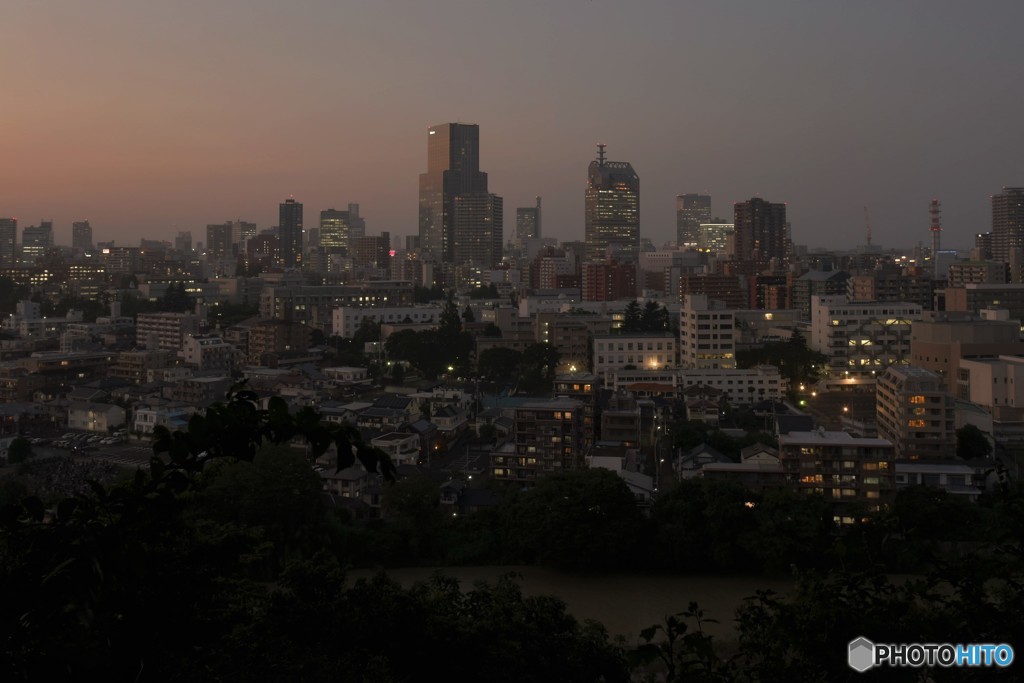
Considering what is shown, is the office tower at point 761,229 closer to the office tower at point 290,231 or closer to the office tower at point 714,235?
the office tower at point 714,235

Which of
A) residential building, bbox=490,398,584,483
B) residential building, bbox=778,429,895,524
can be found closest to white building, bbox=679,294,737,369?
residential building, bbox=490,398,584,483

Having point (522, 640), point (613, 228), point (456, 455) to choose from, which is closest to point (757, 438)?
point (456, 455)

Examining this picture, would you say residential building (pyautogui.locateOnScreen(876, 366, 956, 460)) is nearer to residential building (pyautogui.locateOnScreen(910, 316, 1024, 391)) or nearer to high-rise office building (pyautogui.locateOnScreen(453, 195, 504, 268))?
residential building (pyautogui.locateOnScreen(910, 316, 1024, 391))

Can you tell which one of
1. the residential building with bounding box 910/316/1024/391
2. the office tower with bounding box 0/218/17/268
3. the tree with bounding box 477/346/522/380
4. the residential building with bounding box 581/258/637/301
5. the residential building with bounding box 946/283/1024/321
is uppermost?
the office tower with bounding box 0/218/17/268

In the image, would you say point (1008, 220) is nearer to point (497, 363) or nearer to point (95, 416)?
point (497, 363)

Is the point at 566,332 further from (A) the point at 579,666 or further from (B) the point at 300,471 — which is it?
(A) the point at 579,666
